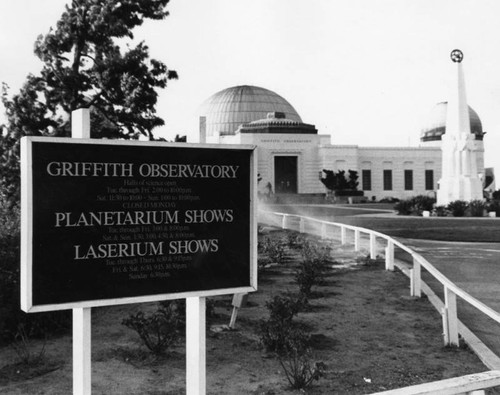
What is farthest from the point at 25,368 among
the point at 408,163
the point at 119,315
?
the point at 408,163

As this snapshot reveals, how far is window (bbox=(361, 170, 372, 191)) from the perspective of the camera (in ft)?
239

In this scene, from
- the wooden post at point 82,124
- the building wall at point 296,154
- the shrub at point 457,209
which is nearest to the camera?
the wooden post at point 82,124

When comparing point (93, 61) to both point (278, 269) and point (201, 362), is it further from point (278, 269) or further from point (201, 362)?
point (201, 362)

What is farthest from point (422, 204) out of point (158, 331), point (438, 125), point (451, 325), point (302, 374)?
point (438, 125)

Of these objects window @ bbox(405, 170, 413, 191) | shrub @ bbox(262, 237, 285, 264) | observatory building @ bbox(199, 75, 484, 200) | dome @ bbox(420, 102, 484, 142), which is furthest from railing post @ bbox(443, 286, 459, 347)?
dome @ bbox(420, 102, 484, 142)

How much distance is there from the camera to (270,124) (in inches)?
2721

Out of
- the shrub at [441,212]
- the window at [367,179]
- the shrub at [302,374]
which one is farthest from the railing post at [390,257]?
the window at [367,179]

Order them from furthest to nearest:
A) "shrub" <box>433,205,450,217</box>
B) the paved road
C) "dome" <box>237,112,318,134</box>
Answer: "dome" <box>237,112,318,134</box>, "shrub" <box>433,205,450,217</box>, the paved road

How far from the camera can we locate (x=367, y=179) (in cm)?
7306

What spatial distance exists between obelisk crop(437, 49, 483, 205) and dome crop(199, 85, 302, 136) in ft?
137

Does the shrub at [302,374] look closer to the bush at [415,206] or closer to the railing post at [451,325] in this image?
the railing post at [451,325]

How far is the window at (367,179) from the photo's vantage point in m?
72.9

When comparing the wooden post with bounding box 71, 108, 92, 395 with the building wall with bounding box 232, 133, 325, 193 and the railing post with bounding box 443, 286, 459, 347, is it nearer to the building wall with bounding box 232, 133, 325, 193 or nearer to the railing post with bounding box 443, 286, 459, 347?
the railing post with bounding box 443, 286, 459, 347

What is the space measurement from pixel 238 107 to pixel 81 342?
78260 mm
